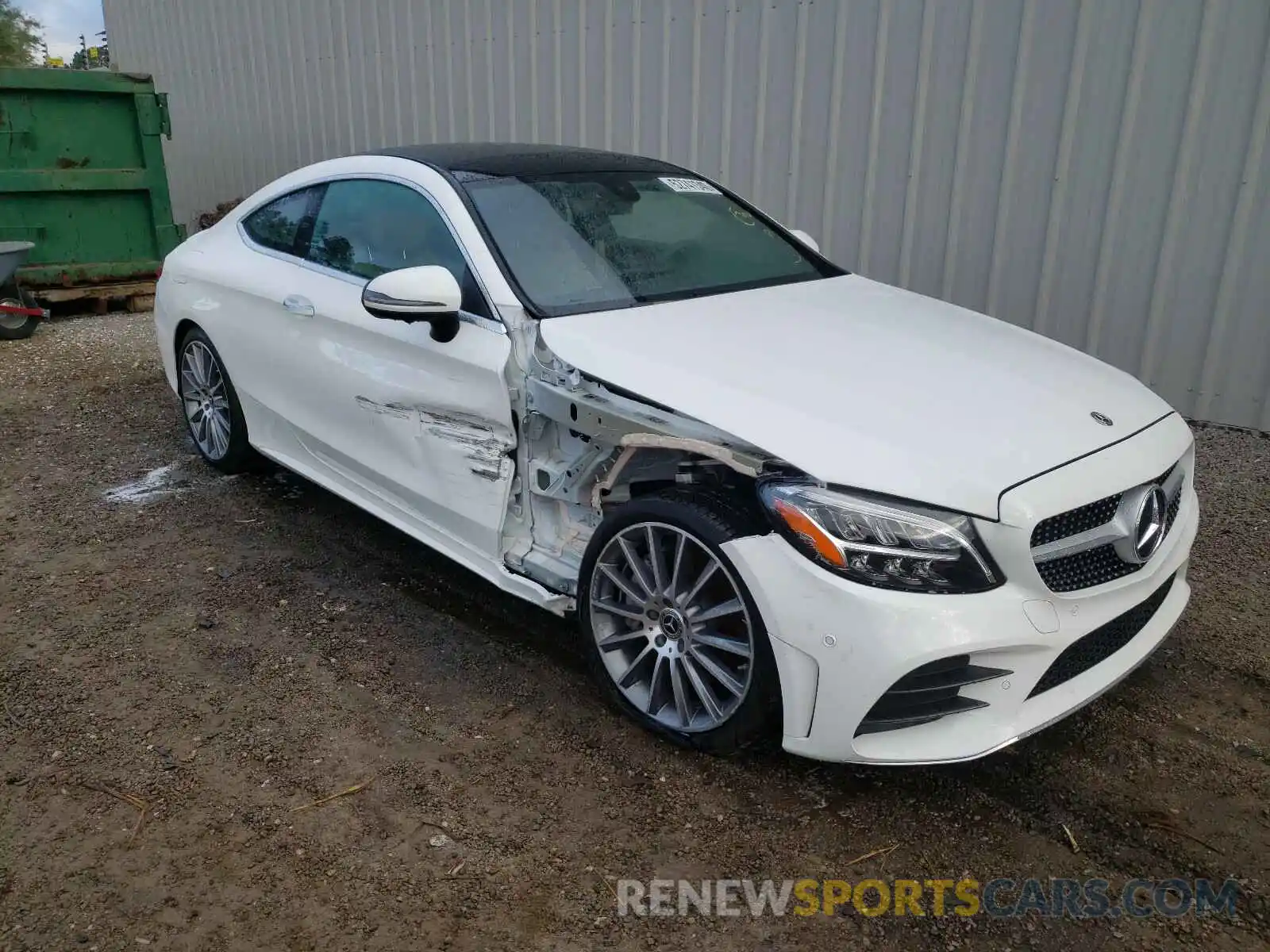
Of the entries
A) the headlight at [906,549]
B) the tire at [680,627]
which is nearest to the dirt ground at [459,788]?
the tire at [680,627]

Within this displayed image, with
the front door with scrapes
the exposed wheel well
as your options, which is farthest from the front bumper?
the exposed wheel well

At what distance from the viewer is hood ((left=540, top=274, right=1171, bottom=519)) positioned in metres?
2.57

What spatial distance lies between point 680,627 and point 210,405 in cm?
319

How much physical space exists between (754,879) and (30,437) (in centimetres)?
520

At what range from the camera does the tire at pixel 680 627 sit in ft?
8.92

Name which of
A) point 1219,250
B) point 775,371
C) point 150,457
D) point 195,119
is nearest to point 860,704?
point 775,371

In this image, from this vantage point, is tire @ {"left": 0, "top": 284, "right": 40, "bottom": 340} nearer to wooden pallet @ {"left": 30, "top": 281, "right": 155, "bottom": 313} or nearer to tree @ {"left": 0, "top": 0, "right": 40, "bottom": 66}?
wooden pallet @ {"left": 30, "top": 281, "right": 155, "bottom": 313}

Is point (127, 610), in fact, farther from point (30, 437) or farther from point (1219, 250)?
point (1219, 250)

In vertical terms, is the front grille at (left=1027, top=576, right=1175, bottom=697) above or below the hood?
below

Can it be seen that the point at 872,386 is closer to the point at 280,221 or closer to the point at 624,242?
the point at 624,242

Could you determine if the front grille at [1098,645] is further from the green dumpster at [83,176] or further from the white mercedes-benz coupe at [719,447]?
the green dumpster at [83,176]

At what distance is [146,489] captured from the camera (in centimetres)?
514

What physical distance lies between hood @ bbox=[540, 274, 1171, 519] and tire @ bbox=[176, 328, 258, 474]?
230 cm

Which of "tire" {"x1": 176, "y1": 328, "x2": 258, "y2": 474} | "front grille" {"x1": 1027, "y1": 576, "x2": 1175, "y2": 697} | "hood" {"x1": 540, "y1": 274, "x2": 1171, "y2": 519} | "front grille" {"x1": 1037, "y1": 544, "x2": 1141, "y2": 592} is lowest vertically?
"tire" {"x1": 176, "y1": 328, "x2": 258, "y2": 474}
